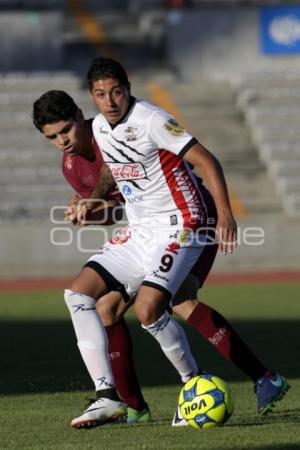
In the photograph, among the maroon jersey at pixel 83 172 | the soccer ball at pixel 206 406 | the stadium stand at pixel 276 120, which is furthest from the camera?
the stadium stand at pixel 276 120

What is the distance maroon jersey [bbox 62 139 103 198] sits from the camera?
7.27 m

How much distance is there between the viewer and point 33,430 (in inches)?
262

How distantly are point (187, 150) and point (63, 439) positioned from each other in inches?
65.6

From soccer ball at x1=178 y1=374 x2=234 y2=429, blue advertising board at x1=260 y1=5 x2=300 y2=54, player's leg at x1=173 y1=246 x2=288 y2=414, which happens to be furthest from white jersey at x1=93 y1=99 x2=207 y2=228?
blue advertising board at x1=260 y1=5 x2=300 y2=54

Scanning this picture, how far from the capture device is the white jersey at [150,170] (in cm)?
681

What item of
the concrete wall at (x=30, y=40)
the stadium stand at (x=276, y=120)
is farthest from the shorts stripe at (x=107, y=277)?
the concrete wall at (x=30, y=40)

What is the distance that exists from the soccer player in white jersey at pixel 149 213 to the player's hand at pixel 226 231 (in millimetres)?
294

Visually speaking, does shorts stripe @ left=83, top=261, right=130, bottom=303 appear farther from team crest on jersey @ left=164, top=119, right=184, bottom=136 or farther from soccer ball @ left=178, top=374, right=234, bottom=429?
team crest on jersey @ left=164, top=119, right=184, bottom=136

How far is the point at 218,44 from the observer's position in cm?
2777

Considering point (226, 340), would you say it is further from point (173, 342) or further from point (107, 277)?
point (107, 277)

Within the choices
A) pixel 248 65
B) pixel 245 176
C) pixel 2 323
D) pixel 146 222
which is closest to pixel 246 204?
pixel 245 176

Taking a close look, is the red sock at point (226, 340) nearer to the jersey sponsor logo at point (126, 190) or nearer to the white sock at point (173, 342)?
the white sock at point (173, 342)

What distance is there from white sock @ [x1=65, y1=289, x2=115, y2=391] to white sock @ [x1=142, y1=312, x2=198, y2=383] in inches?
11.4

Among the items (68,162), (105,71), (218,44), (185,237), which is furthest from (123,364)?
(218,44)
